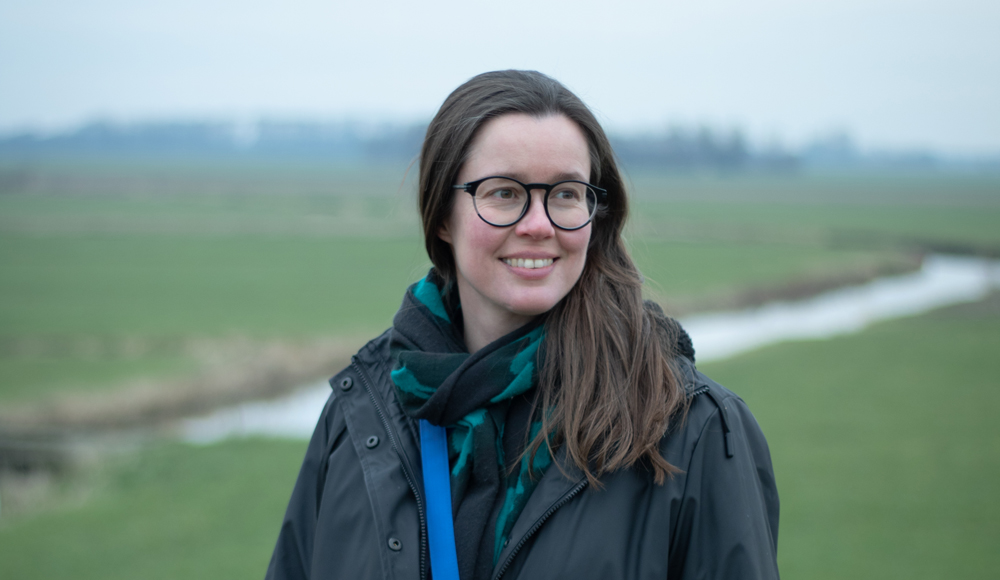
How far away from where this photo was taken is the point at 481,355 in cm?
226

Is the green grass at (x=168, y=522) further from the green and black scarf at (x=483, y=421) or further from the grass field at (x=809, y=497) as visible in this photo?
the green and black scarf at (x=483, y=421)

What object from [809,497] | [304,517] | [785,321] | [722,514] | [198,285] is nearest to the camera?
[722,514]

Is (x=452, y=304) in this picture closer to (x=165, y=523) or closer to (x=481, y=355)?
(x=481, y=355)

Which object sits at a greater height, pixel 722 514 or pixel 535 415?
pixel 535 415

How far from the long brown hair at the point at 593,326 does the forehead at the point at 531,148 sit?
0.10 ft

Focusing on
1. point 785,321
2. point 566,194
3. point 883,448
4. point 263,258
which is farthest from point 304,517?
point 263,258

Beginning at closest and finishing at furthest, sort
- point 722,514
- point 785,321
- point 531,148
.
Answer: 1. point 722,514
2. point 531,148
3. point 785,321

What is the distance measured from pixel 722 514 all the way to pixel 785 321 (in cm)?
2374

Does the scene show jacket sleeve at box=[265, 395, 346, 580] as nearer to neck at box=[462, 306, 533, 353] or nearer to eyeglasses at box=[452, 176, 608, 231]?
neck at box=[462, 306, 533, 353]

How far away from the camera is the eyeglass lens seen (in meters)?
2.17

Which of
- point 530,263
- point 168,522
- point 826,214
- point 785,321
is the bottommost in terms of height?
point 826,214

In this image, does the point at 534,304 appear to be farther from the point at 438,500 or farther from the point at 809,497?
the point at 809,497

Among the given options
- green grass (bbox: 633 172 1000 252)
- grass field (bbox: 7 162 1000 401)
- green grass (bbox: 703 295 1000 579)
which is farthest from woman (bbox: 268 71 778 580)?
green grass (bbox: 633 172 1000 252)

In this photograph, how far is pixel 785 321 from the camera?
2392 cm
